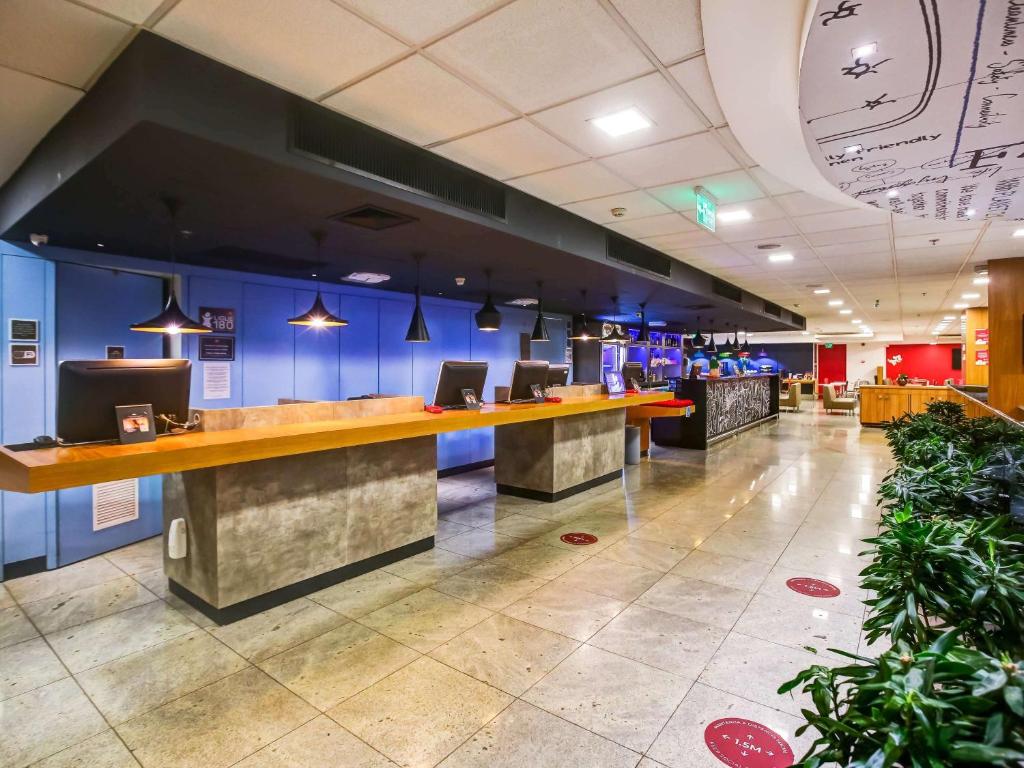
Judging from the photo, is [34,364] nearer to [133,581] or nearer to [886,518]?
[133,581]

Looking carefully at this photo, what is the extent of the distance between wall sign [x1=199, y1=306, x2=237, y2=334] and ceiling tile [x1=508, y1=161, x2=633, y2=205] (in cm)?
327

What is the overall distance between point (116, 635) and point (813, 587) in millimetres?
4438

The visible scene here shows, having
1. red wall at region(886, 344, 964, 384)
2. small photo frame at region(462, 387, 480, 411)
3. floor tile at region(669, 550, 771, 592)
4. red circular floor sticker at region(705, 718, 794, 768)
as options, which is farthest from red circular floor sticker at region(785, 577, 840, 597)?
red wall at region(886, 344, 964, 384)

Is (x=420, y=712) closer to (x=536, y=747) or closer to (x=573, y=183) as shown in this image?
(x=536, y=747)

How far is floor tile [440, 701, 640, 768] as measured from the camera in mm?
2055

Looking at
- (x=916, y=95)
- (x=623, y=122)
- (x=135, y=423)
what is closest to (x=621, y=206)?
(x=623, y=122)

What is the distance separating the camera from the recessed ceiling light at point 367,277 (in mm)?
5926

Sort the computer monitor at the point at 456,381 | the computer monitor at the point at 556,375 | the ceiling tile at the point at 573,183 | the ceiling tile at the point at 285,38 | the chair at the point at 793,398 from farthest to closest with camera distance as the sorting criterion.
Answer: the chair at the point at 793,398
the computer monitor at the point at 556,375
the computer monitor at the point at 456,381
the ceiling tile at the point at 573,183
the ceiling tile at the point at 285,38

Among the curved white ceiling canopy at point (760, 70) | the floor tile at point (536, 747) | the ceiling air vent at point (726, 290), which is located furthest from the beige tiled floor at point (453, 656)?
the ceiling air vent at point (726, 290)

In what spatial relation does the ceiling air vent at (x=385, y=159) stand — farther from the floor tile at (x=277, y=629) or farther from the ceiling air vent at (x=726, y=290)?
the ceiling air vent at (x=726, y=290)

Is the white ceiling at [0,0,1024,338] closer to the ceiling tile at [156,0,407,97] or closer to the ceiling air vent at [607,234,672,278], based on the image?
the ceiling tile at [156,0,407,97]

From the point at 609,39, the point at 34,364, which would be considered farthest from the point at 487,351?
the point at 609,39

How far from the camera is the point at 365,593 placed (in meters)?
3.62

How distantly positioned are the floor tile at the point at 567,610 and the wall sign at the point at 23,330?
13.9 feet
